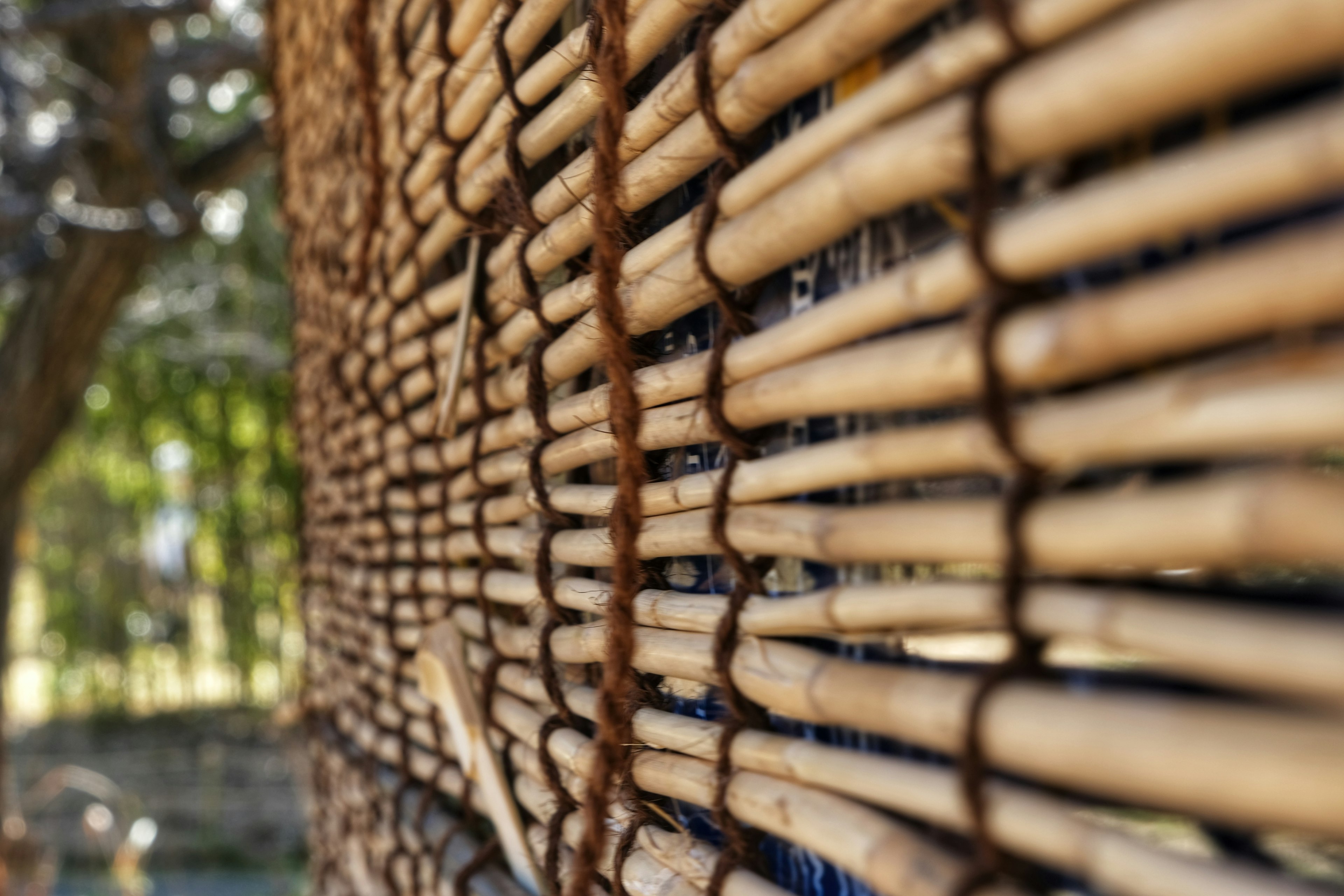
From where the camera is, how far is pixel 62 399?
2842 mm

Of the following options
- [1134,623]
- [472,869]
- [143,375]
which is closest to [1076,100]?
[1134,623]

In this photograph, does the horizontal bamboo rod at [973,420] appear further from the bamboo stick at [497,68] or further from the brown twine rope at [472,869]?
the brown twine rope at [472,869]

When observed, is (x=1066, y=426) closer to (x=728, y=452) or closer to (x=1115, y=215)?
(x=1115, y=215)

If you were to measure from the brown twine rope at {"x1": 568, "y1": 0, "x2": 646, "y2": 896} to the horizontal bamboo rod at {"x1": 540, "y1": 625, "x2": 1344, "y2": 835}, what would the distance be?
158 millimetres

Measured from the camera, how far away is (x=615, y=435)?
577mm

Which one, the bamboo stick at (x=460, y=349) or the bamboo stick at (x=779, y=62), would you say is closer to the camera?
the bamboo stick at (x=779, y=62)

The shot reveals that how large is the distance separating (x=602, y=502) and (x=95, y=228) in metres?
2.28

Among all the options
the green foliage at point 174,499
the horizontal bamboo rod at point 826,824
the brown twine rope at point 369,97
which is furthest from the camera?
the green foliage at point 174,499

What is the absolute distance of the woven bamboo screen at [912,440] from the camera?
0.92 feet

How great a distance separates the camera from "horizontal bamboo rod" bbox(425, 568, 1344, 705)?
266 mm

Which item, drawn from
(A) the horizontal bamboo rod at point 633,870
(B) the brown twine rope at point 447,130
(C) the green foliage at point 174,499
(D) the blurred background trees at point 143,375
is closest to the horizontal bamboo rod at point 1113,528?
(A) the horizontal bamboo rod at point 633,870

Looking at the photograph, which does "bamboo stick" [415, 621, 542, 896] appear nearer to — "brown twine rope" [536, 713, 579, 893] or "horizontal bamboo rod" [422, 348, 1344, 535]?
"brown twine rope" [536, 713, 579, 893]

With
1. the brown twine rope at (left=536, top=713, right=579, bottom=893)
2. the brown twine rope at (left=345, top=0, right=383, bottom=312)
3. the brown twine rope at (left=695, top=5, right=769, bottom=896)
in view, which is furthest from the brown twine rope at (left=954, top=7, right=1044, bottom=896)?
the brown twine rope at (left=345, top=0, right=383, bottom=312)

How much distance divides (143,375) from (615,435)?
6.12 m
